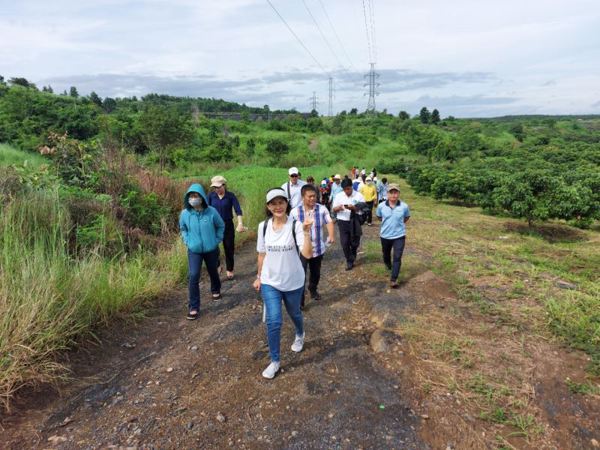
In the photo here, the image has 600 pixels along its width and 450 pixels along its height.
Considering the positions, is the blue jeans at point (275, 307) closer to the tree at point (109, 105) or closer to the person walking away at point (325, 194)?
the person walking away at point (325, 194)

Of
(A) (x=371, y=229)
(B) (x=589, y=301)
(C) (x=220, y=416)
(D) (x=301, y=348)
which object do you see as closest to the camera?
(C) (x=220, y=416)

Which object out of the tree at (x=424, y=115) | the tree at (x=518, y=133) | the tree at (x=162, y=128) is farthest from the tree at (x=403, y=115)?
the tree at (x=162, y=128)

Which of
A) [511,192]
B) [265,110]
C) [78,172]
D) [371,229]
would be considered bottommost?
[371,229]

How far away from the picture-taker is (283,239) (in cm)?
313

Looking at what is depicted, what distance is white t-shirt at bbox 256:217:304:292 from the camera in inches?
123

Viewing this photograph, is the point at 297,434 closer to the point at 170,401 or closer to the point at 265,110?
the point at 170,401

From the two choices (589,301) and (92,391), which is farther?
(589,301)

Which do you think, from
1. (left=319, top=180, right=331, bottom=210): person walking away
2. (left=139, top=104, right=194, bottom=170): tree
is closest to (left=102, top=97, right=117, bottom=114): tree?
(left=139, top=104, right=194, bottom=170): tree

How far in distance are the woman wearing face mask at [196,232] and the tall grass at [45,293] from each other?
0.84 metres

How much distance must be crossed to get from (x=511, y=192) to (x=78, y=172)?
38.3 feet

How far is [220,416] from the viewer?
279 centimetres

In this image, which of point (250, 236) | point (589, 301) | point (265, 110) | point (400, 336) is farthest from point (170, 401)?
point (265, 110)

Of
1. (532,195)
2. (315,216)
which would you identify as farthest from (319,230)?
(532,195)

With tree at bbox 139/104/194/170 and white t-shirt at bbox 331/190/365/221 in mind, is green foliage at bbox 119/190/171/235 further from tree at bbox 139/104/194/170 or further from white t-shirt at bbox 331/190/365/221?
tree at bbox 139/104/194/170
